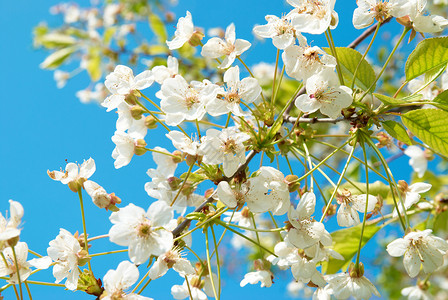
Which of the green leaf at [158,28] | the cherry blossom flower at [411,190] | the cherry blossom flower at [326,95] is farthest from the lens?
the green leaf at [158,28]

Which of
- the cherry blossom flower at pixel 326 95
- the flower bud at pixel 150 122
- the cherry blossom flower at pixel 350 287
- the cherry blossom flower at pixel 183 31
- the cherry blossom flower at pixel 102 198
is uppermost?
the cherry blossom flower at pixel 183 31

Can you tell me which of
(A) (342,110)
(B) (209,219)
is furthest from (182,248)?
(A) (342,110)

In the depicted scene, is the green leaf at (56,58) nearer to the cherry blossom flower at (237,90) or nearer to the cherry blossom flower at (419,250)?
the cherry blossom flower at (237,90)

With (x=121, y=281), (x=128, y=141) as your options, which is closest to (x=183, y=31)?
(x=128, y=141)

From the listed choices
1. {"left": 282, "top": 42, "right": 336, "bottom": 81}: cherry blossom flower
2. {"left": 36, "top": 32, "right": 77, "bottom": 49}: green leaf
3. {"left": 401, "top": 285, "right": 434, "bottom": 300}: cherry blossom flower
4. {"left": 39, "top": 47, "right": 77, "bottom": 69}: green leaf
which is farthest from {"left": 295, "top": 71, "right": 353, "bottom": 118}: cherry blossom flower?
{"left": 36, "top": 32, "right": 77, "bottom": 49}: green leaf

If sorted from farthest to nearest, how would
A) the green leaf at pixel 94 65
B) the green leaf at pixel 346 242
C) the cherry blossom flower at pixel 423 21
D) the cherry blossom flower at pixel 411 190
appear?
the green leaf at pixel 94 65 → the green leaf at pixel 346 242 → the cherry blossom flower at pixel 411 190 → the cherry blossom flower at pixel 423 21

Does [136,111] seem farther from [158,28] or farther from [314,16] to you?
[158,28]

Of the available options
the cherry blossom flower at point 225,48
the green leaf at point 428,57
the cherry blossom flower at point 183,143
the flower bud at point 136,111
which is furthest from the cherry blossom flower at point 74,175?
the green leaf at point 428,57
